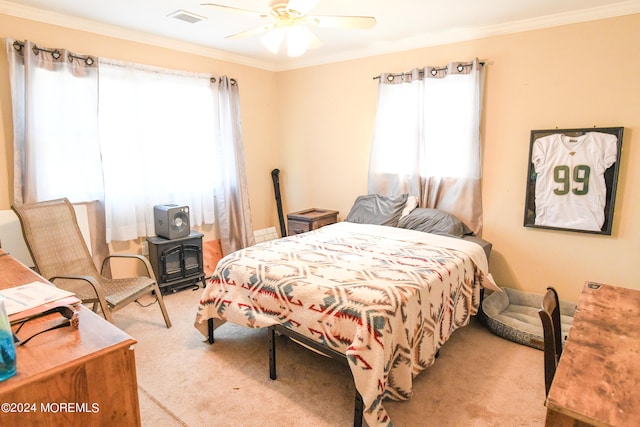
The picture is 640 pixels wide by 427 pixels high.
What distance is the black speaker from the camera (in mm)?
3557

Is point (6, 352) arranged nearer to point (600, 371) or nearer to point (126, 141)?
point (600, 371)

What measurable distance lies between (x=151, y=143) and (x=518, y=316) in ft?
12.5

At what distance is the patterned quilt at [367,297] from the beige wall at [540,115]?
0.72 m

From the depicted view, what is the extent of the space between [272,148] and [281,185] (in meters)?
0.53

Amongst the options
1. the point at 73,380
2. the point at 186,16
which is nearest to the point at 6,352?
the point at 73,380

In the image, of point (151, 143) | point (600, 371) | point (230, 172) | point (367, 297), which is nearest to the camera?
point (600, 371)

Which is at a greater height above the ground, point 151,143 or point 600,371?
point 151,143

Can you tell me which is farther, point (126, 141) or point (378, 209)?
point (378, 209)

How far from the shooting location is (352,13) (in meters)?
2.96

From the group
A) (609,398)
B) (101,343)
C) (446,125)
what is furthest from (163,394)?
(446,125)

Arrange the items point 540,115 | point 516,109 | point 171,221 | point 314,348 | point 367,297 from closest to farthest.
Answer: point 367,297
point 314,348
point 540,115
point 516,109
point 171,221

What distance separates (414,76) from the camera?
11.9ft

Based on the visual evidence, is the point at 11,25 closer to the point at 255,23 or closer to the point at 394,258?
the point at 255,23

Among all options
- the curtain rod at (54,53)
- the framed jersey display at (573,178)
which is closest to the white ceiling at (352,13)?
the curtain rod at (54,53)
